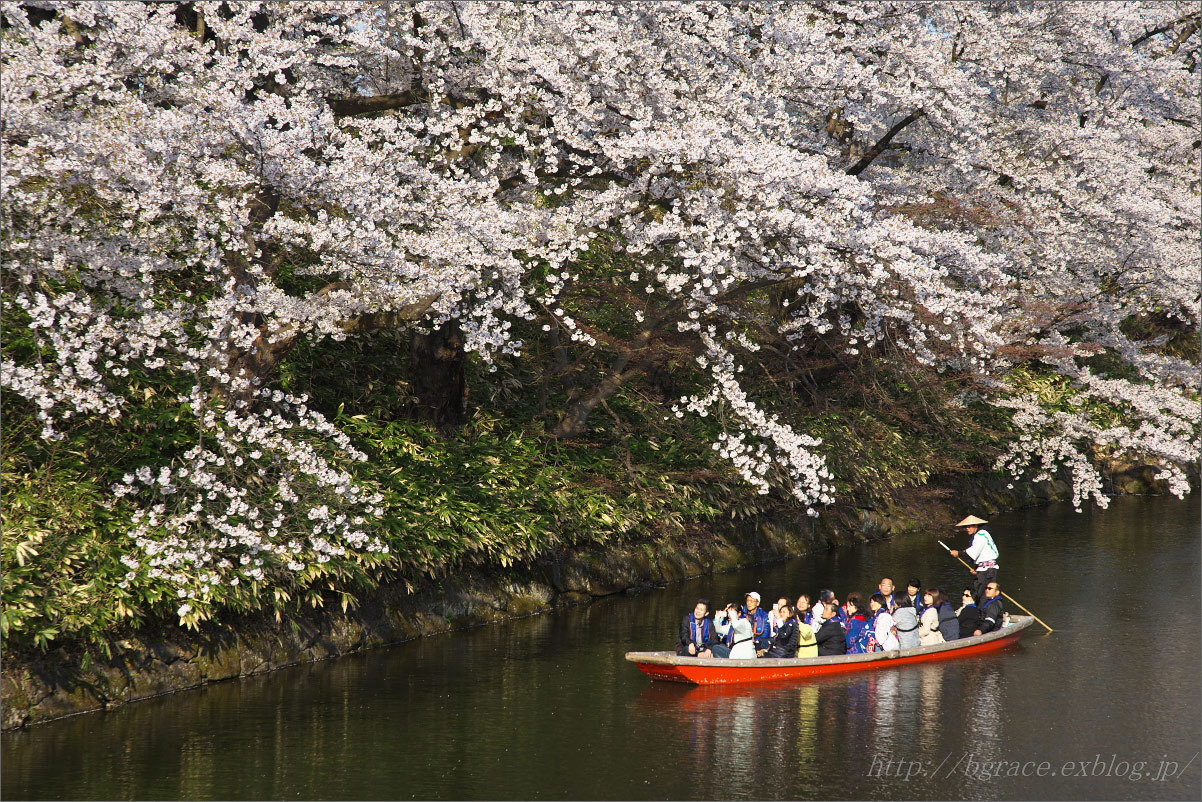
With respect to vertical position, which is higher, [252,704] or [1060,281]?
[1060,281]

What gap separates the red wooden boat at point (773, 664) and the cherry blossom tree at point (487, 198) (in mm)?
3376

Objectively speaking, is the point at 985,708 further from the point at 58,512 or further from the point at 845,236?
the point at 58,512

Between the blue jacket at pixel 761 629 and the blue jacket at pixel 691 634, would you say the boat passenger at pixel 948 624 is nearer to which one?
the blue jacket at pixel 761 629

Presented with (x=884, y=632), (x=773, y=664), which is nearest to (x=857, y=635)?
(x=884, y=632)

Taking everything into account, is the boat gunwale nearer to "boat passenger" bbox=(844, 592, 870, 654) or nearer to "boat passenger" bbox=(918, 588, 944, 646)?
"boat passenger" bbox=(918, 588, 944, 646)

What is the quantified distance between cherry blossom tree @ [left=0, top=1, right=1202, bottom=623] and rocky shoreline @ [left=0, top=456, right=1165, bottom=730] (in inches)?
36.8

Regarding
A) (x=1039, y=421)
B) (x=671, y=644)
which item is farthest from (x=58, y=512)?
(x=1039, y=421)

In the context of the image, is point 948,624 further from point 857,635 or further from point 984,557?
point 984,557

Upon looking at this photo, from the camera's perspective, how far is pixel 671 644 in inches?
605

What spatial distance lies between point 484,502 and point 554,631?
7.25 ft

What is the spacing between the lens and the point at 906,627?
1449 cm

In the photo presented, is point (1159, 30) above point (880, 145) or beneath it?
above

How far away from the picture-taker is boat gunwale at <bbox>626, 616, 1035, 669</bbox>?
13266mm

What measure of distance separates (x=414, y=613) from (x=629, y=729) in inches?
190
